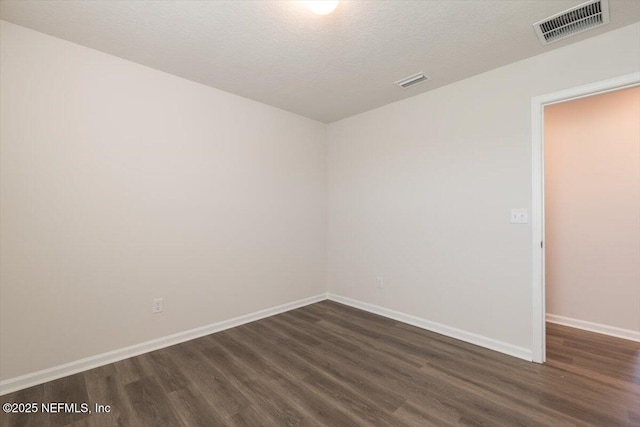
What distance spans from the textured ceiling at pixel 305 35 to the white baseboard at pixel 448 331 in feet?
8.21

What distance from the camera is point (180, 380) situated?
2115mm

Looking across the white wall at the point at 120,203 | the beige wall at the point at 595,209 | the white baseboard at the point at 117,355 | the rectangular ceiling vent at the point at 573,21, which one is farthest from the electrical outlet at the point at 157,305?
the beige wall at the point at 595,209

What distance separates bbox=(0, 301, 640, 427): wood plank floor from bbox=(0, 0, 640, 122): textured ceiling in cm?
256

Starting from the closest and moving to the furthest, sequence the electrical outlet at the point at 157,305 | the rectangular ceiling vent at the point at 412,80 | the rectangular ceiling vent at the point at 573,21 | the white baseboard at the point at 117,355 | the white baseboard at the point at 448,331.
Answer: the rectangular ceiling vent at the point at 573,21
the white baseboard at the point at 117,355
the white baseboard at the point at 448,331
the electrical outlet at the point at 157,305
the rectangular ceiling vent at the point at 412,80

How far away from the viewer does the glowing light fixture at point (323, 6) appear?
5.56 feet

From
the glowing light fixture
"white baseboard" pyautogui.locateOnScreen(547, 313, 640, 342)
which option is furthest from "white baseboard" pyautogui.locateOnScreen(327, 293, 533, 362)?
the glowing light fixture

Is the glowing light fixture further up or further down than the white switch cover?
further up

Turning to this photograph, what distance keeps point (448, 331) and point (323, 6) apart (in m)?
3.03

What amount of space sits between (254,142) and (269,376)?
2.45m

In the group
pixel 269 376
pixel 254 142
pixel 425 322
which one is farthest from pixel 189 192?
pixel 425 322

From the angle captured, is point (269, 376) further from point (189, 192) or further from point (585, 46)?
point (585, 46)

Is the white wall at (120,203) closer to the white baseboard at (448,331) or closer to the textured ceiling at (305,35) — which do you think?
the textured ceiling at (305,35)

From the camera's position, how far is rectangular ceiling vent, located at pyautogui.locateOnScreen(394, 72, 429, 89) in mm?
2738

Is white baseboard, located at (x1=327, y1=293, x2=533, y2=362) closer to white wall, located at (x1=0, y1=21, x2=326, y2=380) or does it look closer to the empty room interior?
the empty room interior
